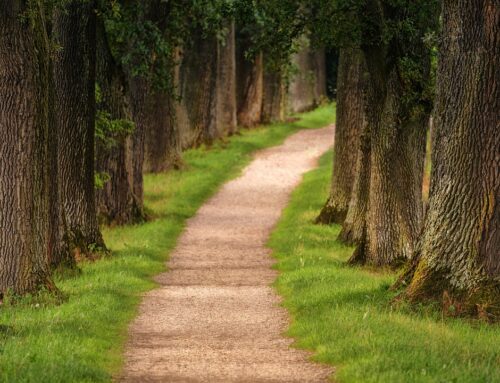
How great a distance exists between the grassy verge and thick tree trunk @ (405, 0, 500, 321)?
0.48 metres

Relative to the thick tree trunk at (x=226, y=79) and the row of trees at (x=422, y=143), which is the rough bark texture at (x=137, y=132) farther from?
the thick tree trunk at (x=226, y=79)

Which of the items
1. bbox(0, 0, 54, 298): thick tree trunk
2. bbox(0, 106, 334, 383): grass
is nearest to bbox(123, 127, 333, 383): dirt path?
bbox(0, 106, 334, 383): grass

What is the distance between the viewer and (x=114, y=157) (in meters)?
23.8

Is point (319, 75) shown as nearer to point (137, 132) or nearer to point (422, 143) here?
point (137, 132)

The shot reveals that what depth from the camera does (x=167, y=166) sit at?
108 ft

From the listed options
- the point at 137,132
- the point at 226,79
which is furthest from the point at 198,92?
the point at 137,132

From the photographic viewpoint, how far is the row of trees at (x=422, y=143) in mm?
12938

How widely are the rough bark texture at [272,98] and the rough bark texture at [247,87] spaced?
1.07 m

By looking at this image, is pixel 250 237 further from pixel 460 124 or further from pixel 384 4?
pixel 460 124

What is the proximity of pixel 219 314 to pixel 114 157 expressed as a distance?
9.99 meters

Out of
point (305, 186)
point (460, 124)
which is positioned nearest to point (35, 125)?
point (460, 124)

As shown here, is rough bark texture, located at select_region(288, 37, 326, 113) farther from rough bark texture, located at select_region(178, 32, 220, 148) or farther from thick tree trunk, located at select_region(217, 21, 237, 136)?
rough bark texture, located at select_region(178, 32, 220, 148)

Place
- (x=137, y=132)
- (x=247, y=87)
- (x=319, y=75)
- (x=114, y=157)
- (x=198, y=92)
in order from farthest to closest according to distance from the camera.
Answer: (x=319, y=75) → (x=247, y=87) → (x=198, y=92) → (x=137, y=132) → (x=114, y=157)

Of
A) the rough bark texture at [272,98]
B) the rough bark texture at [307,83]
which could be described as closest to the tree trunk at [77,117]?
the rough bark texture at [272,98]
